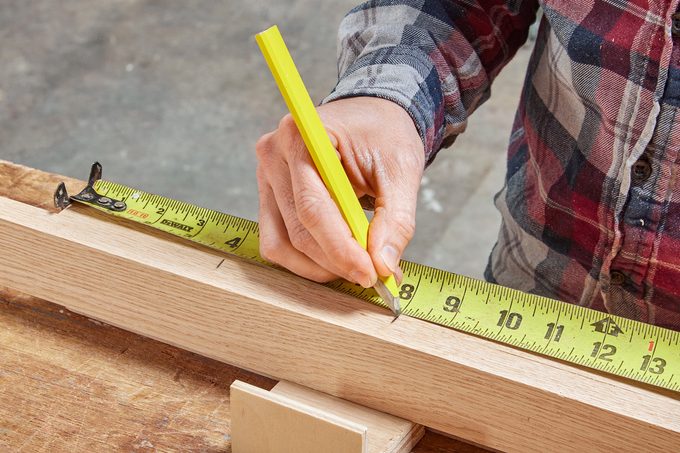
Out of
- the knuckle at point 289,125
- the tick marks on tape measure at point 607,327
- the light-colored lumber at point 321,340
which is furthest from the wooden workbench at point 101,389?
the knuckle at point 289,125

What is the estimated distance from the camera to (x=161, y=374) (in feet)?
4.58

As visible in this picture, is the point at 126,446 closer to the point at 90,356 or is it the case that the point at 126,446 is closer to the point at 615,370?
the point at 90,356

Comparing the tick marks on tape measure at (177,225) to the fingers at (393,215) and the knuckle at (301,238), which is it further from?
the fingers at (393,215)

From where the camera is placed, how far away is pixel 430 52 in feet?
5.35

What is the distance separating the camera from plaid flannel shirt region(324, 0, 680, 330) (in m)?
1.36

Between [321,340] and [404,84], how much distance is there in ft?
1.66

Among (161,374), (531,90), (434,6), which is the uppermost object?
(434,6)

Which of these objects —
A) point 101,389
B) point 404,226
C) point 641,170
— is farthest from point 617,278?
point 101,389

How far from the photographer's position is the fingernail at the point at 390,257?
1318 millimetres

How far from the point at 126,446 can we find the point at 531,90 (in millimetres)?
984

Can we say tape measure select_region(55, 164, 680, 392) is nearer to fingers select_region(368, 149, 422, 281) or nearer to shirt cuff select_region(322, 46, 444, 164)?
fingers select_region(368, 149, 422, 281)

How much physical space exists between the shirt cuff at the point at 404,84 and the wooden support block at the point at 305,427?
531 mm

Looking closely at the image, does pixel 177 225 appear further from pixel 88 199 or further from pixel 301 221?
A: pixel 301 221

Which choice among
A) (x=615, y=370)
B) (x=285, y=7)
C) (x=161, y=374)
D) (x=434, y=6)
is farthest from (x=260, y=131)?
(x=615, y=370)
